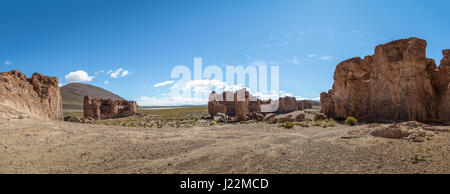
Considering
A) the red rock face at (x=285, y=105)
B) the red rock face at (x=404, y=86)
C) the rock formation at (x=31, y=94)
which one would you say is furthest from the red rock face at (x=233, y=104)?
the rock formation at (x=31, y=94)

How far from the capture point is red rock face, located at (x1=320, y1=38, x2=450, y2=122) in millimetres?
19516

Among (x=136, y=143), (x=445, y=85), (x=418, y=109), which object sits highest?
(x=445, y=85)

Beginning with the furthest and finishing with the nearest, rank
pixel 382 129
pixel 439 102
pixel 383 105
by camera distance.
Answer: pixel 383 105 → pixel 439 102 → pixel 382 129

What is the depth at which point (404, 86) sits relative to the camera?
20.2m

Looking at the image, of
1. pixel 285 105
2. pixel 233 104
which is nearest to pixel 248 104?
pixel 233 104

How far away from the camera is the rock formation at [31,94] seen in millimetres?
16016

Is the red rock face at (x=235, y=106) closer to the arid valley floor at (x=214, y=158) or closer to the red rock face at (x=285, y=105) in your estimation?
the red rock face at (x=285, y=105)

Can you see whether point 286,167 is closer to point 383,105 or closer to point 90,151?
point 90,151

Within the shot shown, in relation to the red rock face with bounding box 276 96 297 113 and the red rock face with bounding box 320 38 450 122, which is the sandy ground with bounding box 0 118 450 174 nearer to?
the red rock face with bounding box 320 38 450 122

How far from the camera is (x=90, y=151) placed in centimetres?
852

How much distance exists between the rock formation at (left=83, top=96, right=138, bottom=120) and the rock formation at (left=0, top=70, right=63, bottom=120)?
26.7m

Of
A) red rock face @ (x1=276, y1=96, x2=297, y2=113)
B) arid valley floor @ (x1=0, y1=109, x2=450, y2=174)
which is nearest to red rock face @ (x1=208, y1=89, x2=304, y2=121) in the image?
red rock face @ (x1=276, y1=96, x2=297, y2=113)

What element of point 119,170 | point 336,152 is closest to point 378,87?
point 336,152
